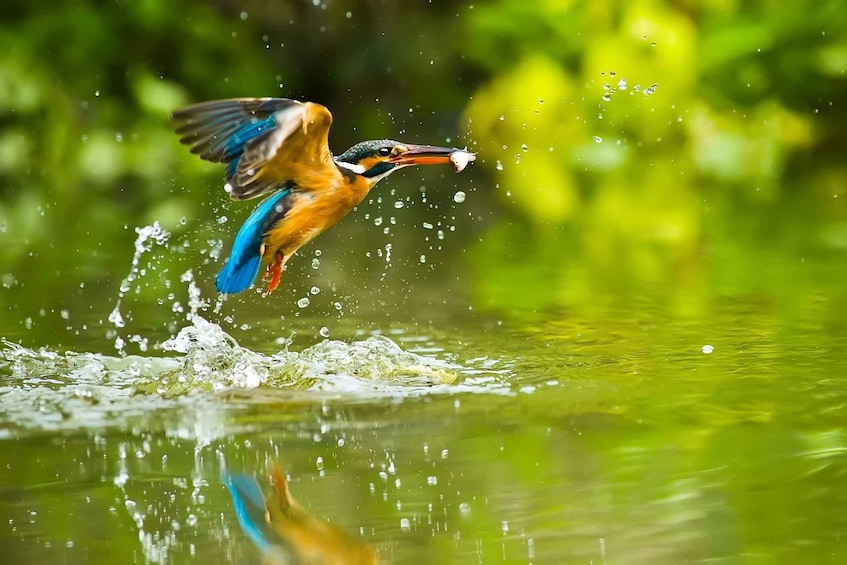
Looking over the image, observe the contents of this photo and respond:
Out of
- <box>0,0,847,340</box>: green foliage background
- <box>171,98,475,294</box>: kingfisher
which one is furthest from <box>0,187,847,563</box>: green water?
<box>0,0,847,340</box>: green foliage background

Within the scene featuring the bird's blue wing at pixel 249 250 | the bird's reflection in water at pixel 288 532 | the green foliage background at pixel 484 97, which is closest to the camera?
the bird's reflection in water at pixel 288 532

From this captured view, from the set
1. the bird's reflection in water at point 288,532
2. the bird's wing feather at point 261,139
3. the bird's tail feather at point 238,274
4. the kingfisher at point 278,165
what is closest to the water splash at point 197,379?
the bird's tail feather at point 238,274

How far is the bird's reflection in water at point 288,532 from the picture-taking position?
8.27 ft

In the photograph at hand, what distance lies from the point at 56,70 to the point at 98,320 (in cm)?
717

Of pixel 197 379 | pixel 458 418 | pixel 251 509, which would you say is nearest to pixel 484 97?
pixel 197 379

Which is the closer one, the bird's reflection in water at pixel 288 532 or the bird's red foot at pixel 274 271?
the bird's reflection in water at pixel 288 532

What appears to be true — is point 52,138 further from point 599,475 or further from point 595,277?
point 599,475

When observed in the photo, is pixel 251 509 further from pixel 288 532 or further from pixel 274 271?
pixel 274 271

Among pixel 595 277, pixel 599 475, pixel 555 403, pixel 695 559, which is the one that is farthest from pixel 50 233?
pixel 695 559

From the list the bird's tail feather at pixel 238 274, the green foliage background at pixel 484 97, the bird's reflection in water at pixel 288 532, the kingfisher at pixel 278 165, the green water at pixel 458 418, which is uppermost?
the green foliage background at pixel 484 97

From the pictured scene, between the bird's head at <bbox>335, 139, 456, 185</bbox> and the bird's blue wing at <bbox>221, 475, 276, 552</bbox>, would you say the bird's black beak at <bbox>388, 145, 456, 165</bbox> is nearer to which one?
the bird's head at <bbox>335, 139, 456, 185</bbox>

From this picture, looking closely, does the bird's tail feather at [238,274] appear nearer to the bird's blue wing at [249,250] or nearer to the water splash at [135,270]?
the bird's blue wing at [249,250]

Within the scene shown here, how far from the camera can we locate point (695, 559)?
2.42 meters

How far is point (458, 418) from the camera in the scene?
3668 mm
